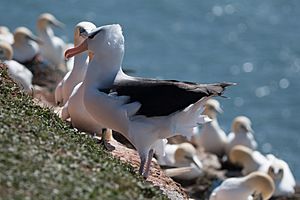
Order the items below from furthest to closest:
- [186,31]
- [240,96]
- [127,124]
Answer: [186,31] < [240,96] < [127,124]

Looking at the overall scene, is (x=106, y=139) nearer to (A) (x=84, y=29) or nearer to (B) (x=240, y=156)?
(A) (x=84, y=29)

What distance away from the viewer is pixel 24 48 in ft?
71.2

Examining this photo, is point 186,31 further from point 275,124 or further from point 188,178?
point 188,178

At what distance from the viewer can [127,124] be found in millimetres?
10281

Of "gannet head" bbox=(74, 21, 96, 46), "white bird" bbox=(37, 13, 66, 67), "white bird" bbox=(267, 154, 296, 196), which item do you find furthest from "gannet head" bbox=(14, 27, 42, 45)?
"gannet head" bbox=(74, 21, 96, 46)

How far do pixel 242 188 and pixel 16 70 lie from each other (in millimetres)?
5595

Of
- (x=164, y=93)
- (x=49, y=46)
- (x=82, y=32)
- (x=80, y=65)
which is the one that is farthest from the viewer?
(x=49, y=46)

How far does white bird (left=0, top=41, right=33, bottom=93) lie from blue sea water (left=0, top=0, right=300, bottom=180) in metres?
12.2

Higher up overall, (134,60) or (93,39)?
(93,39)

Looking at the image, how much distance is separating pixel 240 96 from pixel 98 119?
84.8 ft

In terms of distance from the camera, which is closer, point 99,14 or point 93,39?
point 93,39

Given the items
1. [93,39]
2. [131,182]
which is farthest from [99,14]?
[131,182]

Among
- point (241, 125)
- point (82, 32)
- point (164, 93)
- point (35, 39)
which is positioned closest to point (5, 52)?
point (35, 39)

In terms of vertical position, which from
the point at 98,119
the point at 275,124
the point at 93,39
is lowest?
the point at 275,124
